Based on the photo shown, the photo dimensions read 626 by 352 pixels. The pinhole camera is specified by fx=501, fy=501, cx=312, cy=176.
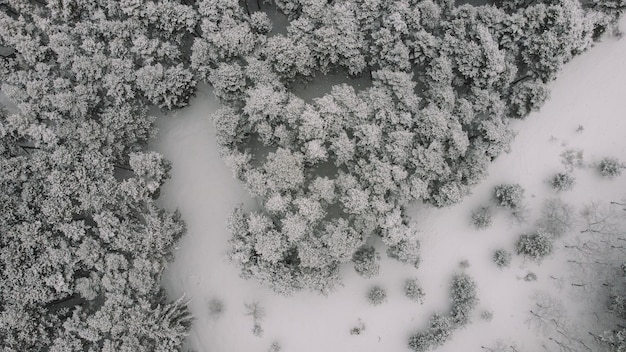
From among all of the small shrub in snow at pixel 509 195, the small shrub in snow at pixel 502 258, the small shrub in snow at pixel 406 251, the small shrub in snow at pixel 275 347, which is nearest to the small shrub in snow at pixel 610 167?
the small shrub in snow at pixel 509 195

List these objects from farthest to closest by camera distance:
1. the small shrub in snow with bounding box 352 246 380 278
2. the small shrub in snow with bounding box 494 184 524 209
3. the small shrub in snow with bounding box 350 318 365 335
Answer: the small shrub in snow with bounding box 350 318 365 335 < the small shrub in snow with bounding box 494 184 524 209 < the small shrub in snow with bounding box 352 246 380 278

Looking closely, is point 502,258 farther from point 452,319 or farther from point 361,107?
point 361,107

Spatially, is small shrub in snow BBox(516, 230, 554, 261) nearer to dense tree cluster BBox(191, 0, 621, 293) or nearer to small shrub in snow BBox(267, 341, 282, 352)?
dense tree cluster BBox(191, 0, 621, 293)

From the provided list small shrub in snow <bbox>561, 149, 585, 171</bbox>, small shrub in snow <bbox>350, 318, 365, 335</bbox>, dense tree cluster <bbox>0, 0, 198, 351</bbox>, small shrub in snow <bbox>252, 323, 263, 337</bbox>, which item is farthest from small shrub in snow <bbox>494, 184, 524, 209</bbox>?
dense tree cluster <bbox>0, 0, 198, 351</bbox>

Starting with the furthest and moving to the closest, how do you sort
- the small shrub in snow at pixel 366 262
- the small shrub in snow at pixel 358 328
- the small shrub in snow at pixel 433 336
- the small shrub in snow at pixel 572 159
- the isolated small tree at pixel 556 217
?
the small shrub in snow at pixel 572 159 < the isolated small tree at pixel 556 217 < the small shrub in snow at pixel 358 328 < the small shrub in snow at pixel 433 336 < the small shrub in snow at pixel 366 262

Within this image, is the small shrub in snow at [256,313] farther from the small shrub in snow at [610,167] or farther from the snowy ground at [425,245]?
the small shrub in snow at [610,167]

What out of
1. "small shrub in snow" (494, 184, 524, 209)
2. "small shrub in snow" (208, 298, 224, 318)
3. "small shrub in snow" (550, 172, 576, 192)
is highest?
"small shrub in snow" (208, 298, 224, 318)

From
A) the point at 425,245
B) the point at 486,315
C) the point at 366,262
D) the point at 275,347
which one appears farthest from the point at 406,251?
the point at 275,347
